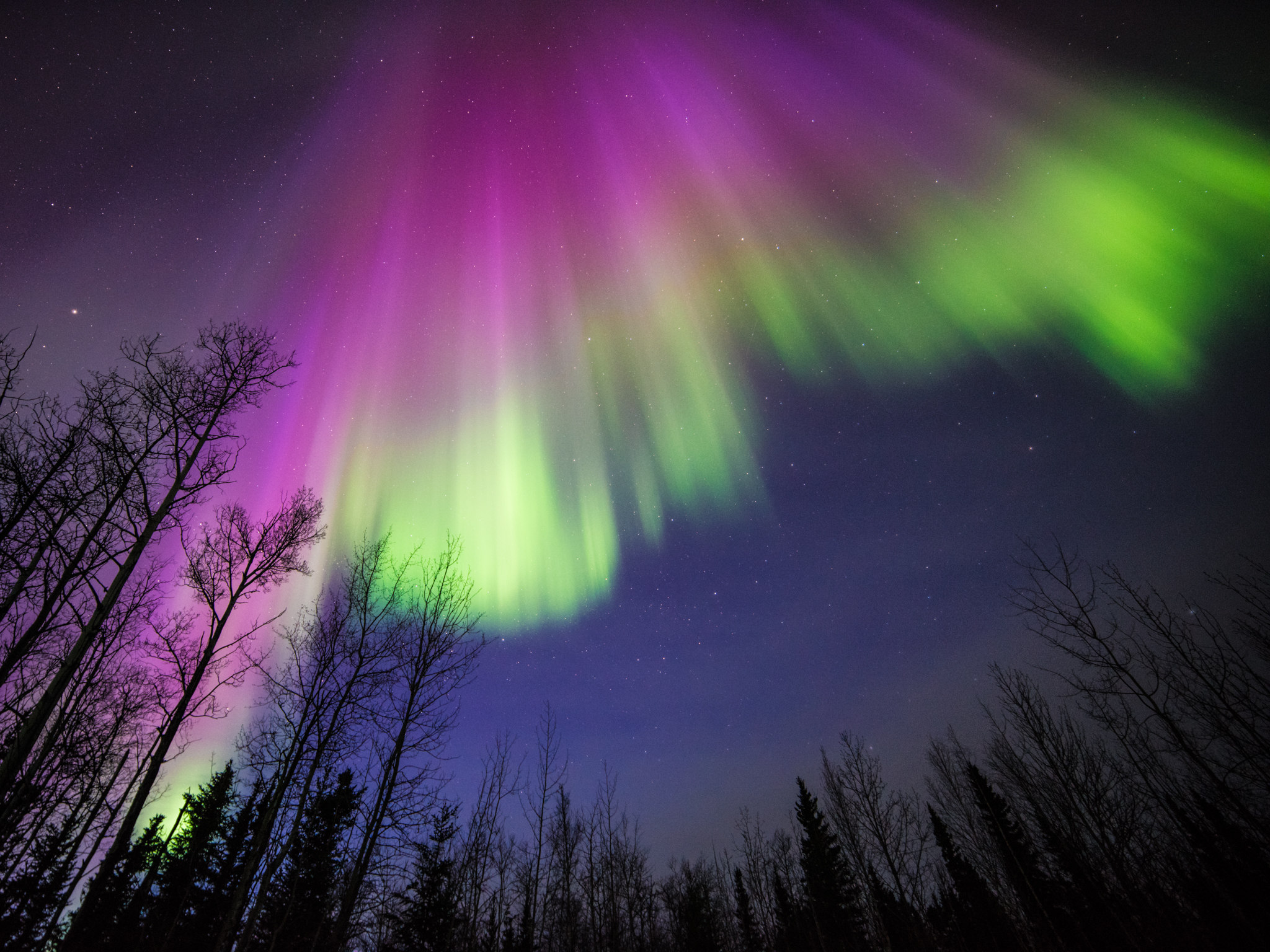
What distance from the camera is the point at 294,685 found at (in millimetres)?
11227

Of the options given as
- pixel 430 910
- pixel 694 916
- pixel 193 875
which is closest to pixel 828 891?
pixel 694 916

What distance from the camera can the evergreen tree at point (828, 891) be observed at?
3068 centimetres

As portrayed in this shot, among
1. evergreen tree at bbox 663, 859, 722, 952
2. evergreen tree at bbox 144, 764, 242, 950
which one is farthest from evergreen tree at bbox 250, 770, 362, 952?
evergreen tree at bbox 663, 859, 722, 952

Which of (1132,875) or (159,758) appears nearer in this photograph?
(159,758)

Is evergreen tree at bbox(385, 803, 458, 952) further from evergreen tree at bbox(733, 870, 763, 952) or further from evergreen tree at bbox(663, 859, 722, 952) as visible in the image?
evergreen tree at bbox(733, 870, 763, 952)

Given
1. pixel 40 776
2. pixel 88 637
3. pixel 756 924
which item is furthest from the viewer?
pixel 756 924

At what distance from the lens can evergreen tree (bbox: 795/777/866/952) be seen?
30.7m

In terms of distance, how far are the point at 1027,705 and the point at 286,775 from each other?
2285 cm

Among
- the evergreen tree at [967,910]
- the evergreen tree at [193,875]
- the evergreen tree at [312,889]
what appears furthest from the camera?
the evergreen tree at [967,910]

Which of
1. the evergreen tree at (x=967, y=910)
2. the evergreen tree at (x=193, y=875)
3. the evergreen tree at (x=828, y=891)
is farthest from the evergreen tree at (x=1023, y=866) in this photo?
the evergreen tree at (x=193, y=875)

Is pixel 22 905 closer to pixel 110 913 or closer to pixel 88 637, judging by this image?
pixel 110 913

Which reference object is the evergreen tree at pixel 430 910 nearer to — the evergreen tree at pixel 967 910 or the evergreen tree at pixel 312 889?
the evergreen tree at pixel 312 889

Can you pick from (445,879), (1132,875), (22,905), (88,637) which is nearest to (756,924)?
(445,879)

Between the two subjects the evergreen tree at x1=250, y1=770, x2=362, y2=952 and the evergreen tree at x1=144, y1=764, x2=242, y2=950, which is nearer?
the evergreen tree at x1=250, y1=770, x2=362, y2=952
